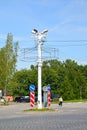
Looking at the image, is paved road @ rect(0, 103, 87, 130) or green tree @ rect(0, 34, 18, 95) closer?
paved road @ rect(0, 103, 87, 130)

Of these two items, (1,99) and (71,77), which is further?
(71,77)

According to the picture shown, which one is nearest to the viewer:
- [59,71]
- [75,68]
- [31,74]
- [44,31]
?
[44,31]

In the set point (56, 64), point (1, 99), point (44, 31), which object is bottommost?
point (1, 99)

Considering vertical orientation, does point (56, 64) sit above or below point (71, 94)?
above

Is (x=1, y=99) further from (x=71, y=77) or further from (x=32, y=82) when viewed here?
(x=71, y=77)

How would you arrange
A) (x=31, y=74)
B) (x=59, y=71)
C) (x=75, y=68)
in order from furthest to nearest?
(x=75, y=68)
(x=59, y=71)
(x=31, y=74)

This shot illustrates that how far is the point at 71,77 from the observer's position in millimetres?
127562

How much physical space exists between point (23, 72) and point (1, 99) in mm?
41742

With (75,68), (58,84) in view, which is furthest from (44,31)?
(75,68)

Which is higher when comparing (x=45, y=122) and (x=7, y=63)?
(x=7, y=63)

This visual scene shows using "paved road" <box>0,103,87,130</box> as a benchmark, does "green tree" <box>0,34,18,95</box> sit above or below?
above

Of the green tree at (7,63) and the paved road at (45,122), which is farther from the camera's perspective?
the green tree at (7,63)

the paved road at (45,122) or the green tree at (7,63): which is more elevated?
the green tree at (7,63)

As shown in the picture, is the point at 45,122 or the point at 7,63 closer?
the point at 45,122
